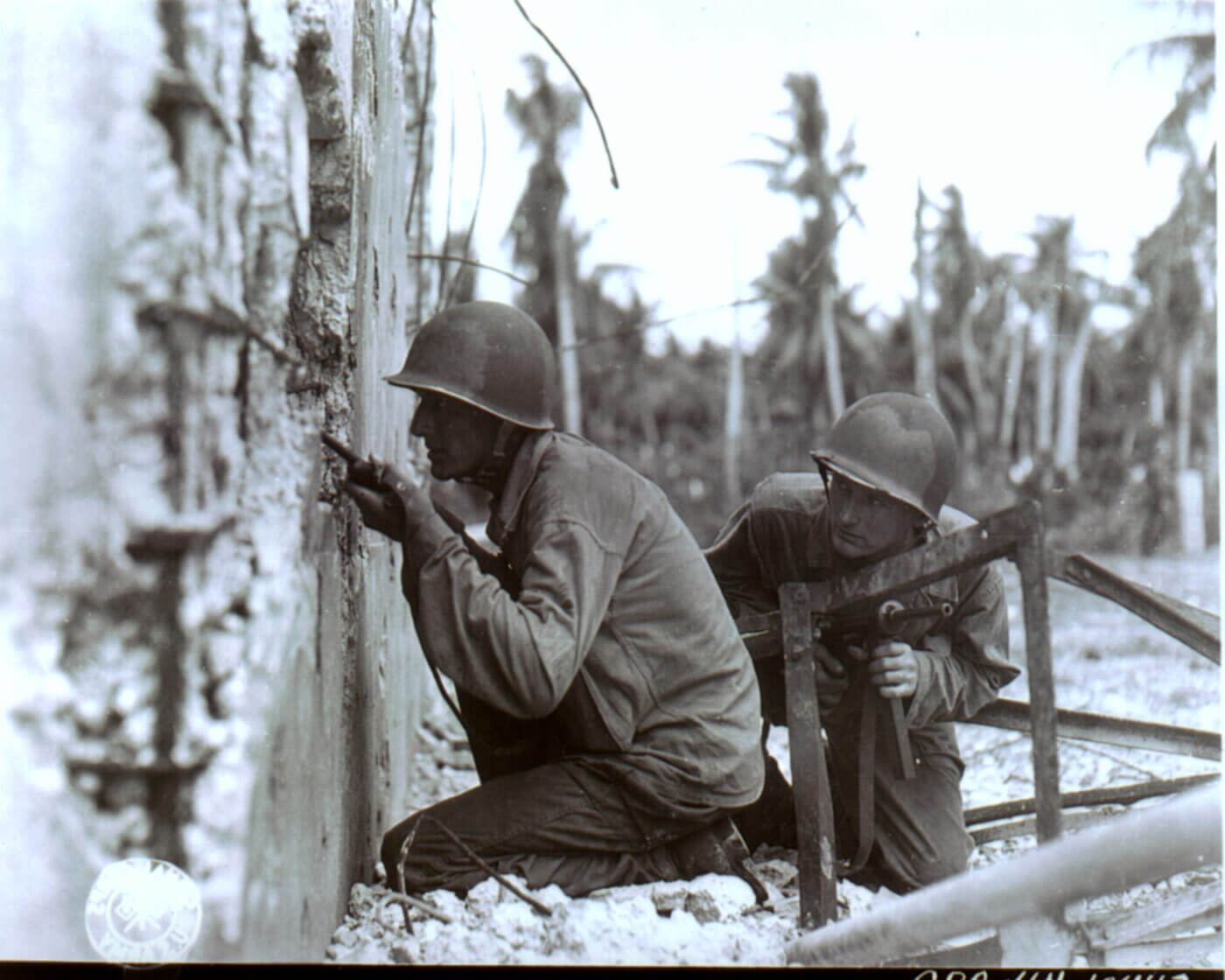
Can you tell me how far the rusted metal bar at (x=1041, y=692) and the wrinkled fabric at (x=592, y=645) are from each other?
27.4 inches

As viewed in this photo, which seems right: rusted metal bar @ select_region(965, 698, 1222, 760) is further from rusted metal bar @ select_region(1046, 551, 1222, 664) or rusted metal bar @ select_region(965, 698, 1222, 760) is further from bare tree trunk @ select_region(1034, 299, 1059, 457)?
bare tree trunk @ select_region(1034, 299, 1059, 457)

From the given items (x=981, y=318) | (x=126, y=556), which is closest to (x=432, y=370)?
(x=126, y=556)

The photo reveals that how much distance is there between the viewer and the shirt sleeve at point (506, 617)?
2576mm

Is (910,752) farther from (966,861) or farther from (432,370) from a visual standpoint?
(432,370)

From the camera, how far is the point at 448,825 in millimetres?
2924

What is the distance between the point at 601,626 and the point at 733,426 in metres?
4.00

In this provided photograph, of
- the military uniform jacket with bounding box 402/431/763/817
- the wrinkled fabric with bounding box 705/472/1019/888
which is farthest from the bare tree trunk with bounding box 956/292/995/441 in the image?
the military uniform jacket with bounding box 402/431/763/817

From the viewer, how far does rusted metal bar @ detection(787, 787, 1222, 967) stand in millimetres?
2480

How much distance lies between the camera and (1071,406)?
12.3ft

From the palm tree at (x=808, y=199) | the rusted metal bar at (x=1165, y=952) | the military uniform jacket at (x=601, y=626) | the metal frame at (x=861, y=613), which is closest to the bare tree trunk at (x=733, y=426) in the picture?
→ the palm tree at (x=808, y=199)

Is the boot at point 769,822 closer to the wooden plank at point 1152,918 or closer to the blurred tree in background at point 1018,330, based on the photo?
the wooden plank at point 1152,918

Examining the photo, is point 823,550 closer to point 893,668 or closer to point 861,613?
point 861,613

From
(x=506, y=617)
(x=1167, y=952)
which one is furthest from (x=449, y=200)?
(x=1167, y=952)

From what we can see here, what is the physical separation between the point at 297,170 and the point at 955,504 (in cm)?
227
